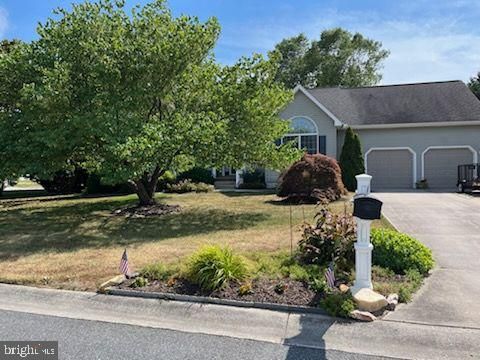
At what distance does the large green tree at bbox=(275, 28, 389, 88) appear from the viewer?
43969mm

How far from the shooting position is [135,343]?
158 inches

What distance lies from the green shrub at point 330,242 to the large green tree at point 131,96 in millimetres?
5128

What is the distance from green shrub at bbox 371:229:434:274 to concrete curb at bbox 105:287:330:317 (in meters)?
2.07

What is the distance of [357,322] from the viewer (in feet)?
14.5

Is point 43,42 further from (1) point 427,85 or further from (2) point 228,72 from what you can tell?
(1) point 427,85

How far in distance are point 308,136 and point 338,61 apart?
82.3 feet

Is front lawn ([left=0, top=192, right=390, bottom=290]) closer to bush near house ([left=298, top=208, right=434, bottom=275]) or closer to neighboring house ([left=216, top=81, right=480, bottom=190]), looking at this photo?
bush near house ([left=298, top=208, right=434, bottom=275])

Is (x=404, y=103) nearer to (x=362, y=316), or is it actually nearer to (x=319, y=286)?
(x=319, y=286)

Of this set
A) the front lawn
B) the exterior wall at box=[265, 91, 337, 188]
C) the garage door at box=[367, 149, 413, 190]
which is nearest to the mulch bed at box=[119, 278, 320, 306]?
the front lawn

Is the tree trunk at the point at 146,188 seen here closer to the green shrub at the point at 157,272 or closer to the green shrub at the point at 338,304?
the green shrub at the point at 157,272

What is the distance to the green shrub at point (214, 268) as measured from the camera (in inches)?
212

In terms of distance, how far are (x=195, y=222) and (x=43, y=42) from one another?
7.04 m

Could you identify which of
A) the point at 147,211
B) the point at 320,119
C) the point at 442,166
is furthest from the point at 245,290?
the point at 442,166

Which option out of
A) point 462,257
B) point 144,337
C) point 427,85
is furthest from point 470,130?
Answer: point 144,337
